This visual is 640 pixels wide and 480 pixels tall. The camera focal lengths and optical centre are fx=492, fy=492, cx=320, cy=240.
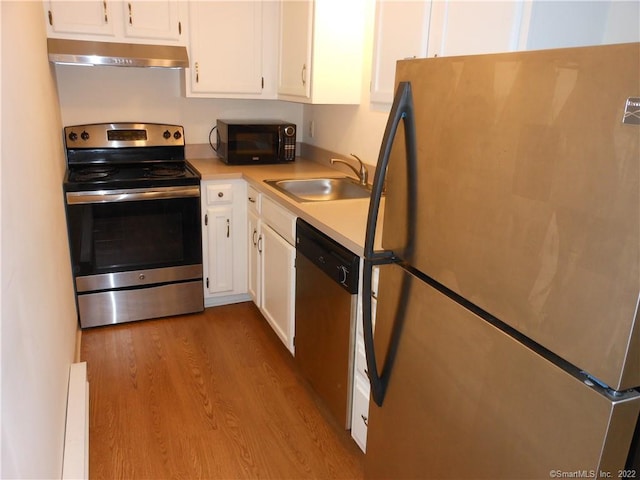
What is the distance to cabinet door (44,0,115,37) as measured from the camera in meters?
2.52

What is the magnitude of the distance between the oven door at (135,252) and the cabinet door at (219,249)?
0.07 meters

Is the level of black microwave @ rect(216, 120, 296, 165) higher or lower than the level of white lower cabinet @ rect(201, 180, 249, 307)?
higher

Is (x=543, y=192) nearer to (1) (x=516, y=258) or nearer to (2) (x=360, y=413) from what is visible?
(1) (x=516, y=258)

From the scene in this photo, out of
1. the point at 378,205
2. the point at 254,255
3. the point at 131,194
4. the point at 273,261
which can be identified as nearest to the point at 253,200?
the point at 254,255

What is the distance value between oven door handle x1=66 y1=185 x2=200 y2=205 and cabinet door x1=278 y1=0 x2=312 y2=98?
0.81 meters

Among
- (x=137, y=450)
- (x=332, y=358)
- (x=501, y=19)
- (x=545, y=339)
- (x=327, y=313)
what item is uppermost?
(x=501, y=19)

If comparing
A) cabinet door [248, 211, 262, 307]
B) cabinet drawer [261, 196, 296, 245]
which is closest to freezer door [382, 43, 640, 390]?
cabinet drawer [261, 196, 296, 245]

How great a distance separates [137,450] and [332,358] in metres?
0.84

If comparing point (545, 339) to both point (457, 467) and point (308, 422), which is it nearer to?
point (457, 467)

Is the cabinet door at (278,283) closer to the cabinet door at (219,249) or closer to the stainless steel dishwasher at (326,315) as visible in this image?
the stainless steel dishwasher at (326,315)

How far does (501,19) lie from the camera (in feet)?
4.99

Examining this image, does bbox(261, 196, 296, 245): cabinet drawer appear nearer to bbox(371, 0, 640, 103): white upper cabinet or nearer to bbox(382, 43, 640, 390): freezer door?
bbox(371, 0, 640, 103): white upper cabinet

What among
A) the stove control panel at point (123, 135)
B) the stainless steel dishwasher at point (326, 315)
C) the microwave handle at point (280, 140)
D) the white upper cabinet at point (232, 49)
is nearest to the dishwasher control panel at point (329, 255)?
the stainless steel dishwasher at point (326, 315)

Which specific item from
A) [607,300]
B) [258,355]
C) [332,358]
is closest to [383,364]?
[332,358]
